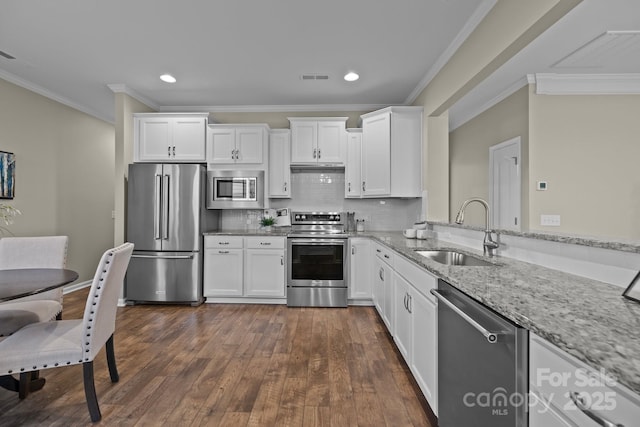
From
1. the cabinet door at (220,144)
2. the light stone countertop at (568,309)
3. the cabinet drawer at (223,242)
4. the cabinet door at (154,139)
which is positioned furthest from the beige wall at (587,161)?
the cabinet door at (154,139)

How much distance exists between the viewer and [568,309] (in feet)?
2.89

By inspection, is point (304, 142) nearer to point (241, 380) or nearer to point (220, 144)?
point (220, 144)

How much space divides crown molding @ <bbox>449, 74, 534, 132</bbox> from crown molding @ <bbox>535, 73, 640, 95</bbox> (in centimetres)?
16

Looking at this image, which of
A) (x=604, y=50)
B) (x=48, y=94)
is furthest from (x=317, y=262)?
(x=48, y=94)

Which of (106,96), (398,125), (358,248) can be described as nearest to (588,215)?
(398,125)

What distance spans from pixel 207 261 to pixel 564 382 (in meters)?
3.61

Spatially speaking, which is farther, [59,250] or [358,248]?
[358,248]

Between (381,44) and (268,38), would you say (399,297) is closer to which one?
(381,44)

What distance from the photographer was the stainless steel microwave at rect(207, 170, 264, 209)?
379 centimetres

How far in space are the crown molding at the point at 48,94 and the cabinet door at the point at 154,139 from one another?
4.25 ft

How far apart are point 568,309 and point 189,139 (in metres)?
4.07

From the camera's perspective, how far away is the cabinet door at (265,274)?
3.62 m

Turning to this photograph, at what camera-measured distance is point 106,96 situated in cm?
393

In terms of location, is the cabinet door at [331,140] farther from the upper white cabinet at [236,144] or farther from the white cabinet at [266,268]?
the white cabinet at [266,268]
